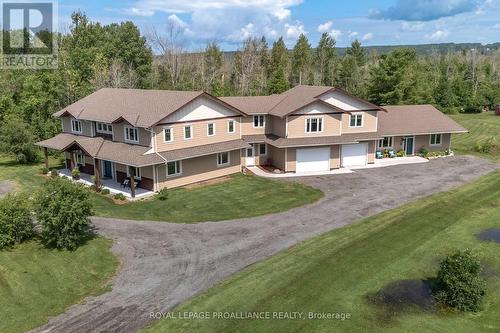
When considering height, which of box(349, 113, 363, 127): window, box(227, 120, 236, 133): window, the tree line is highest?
the tree line

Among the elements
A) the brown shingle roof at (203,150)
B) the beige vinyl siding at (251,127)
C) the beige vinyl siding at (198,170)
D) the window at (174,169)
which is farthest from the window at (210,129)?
the beige vinyl siding at (251,127)

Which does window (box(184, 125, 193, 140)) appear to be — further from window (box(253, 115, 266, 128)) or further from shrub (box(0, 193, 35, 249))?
shrub (box(0, 193, 35, 249))

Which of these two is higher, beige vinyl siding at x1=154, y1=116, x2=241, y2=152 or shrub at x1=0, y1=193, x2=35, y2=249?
beige vinyl siding at x1=154, y1=116, x2=241, y2=152

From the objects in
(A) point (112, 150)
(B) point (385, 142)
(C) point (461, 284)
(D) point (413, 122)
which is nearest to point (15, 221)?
(A) point (112, 150)

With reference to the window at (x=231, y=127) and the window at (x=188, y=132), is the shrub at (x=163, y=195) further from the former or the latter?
the window at (x=231, y=127)

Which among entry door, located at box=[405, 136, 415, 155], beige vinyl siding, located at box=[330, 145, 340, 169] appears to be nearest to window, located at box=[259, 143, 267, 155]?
beige vinyl siding, located at box=[330, 145, 340, 169]

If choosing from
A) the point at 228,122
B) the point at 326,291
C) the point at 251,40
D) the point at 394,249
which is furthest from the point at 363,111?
the point at 251,40

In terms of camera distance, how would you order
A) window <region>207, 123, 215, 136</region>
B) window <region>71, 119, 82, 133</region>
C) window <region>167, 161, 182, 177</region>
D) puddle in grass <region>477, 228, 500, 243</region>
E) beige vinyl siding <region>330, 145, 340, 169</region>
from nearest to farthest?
1. puddle in grass <region>477, 228, 500, 243</region>
2. window <region>167, 161, 182, 177</region>
3. window <region>207, 123, 215, 136</region>
4. beige vinyl siding <region>330, 145, 340, 169</region>
5. window <region>71, 119, 82, 133</region>

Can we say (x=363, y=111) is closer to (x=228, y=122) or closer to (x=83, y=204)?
(x=228, y=122)
